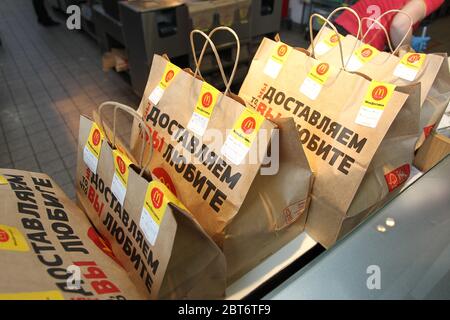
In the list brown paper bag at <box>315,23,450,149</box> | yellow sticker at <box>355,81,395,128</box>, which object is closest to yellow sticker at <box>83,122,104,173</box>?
yellow sticker at <box>355,81,395,128</box>

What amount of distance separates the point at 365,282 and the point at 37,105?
10.3ft

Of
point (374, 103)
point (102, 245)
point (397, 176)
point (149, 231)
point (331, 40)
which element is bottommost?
point (102, 245)

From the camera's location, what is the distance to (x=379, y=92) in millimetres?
773

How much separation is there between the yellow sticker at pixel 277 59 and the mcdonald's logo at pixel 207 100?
0.30m

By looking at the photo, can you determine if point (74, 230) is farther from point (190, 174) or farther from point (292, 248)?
point (292, 248)

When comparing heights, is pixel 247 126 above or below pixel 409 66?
below

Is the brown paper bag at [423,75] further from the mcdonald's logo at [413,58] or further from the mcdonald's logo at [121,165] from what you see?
the mcdonald's logo at [121,165]

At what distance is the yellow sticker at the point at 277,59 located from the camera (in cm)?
100

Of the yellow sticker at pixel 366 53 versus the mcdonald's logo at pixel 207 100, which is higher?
the yellow sticker at pixel 366 53

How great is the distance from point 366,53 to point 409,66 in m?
0.17

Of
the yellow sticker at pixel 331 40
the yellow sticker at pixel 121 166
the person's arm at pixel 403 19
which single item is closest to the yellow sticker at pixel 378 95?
the yellow sticker at pixel 331 40

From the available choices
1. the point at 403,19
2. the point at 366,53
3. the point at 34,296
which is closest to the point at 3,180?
the point at 34,296

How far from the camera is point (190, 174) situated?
0.83 m

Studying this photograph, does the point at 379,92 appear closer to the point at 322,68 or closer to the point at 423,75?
the point at 322,68
